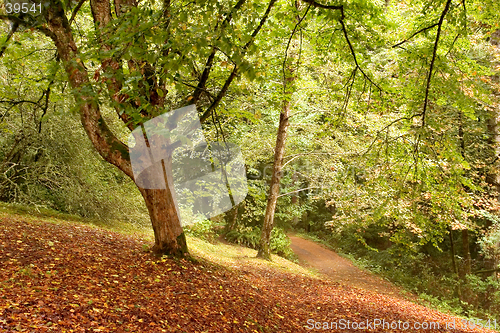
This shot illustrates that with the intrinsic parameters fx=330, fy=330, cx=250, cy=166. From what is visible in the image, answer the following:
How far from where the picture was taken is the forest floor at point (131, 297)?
9.88 ft

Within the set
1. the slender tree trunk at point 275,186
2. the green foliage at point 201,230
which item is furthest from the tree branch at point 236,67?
the green foliage at point 201,230

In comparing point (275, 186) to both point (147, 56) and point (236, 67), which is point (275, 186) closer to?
point (236, 67)

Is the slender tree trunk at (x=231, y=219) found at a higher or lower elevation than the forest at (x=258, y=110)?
lower

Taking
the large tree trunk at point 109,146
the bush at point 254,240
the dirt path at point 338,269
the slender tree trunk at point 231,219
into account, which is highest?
the large tree trunk at point 109,146

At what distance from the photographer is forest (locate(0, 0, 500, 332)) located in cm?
331

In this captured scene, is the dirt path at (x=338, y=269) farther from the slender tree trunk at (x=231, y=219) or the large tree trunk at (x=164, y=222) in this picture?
the large tree trunk at (x=164, y=222)

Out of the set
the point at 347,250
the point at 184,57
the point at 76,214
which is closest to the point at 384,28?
the point at 184,57

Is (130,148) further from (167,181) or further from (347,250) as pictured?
(347,250)

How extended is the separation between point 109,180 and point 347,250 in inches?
579

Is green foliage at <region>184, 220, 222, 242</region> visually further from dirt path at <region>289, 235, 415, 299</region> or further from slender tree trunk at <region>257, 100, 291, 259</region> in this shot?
dirt path at <region>289, 235, 415, 299</region>

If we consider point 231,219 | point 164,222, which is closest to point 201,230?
point 231,219

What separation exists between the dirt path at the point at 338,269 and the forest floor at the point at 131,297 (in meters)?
5.95

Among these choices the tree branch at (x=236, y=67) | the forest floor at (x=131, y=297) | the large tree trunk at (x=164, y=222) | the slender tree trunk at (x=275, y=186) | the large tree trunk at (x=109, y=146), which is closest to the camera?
the forest floor at (x=131, y=297)

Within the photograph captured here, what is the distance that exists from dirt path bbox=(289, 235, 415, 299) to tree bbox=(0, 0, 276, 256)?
9.07 m
